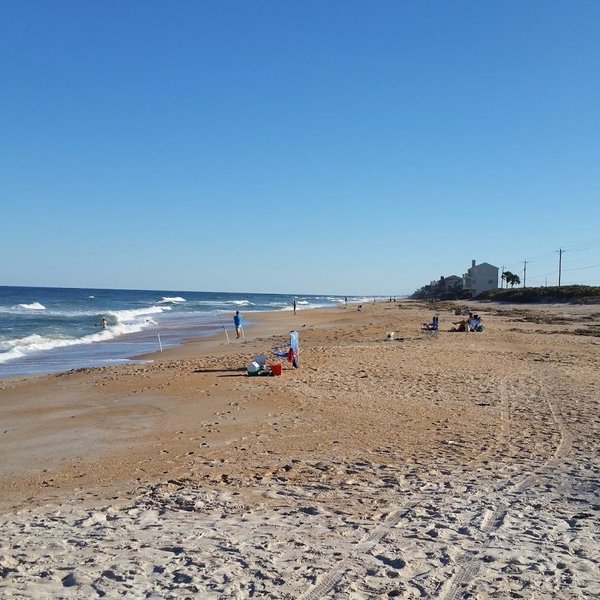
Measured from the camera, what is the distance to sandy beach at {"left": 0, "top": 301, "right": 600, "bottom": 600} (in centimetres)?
437

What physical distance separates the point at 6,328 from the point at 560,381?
105 ft

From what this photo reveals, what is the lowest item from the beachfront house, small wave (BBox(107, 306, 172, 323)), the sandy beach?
small wave (BBox(107, 306, 172, 323))

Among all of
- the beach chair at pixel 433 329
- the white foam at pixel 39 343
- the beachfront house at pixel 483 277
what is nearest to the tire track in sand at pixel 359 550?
the beach chair at pixel 433 329

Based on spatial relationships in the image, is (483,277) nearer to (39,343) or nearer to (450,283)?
(450,283)

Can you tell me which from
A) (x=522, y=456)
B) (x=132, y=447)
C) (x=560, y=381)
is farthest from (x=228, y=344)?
(x=522, y=456)

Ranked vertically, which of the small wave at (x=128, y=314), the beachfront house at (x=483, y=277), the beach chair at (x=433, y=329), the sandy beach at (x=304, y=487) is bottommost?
the small wave at (x=128, y=314)

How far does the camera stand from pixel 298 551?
4777 millimetres

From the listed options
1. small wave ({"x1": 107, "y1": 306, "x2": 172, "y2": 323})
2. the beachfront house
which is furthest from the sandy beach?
the beachfront house

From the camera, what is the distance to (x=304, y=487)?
6.51 m

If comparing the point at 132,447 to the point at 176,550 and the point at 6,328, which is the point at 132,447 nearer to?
the point at 176,550

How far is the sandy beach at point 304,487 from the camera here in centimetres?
437

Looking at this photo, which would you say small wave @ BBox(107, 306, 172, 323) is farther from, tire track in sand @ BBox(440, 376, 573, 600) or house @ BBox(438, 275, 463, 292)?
house @ BBox(438, 275, 463, 292)

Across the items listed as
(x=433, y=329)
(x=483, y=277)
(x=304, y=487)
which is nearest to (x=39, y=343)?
(x=433, y=329)

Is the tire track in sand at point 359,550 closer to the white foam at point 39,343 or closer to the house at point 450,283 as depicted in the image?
the white foam at point 39,343
